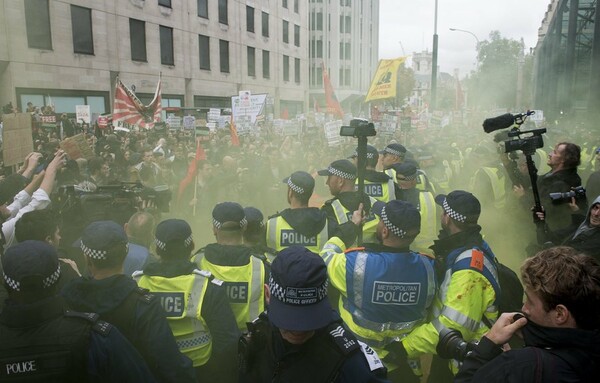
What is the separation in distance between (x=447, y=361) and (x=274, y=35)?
37.4 metres

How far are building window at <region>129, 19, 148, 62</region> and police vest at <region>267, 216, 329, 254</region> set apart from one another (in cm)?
2397

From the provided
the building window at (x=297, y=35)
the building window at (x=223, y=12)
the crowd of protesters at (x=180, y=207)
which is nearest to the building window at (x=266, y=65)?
the building window at (x=297, y=35)

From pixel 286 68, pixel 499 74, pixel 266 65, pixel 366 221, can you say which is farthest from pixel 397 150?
pixel 499 74

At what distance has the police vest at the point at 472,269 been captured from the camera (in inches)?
115

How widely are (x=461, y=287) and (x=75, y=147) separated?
15.6 feet

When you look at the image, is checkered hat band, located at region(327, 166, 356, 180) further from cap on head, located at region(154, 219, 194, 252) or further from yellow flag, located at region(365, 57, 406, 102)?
yellow flag, located at region(365, 57, 406, 102)

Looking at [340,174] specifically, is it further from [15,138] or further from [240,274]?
[15,138]

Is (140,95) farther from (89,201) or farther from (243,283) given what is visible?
(243,283)

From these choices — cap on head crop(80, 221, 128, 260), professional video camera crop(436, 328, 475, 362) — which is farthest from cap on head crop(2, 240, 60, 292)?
professional video camera crop(436, 328, 475, 362)

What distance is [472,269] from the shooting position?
2.99 metres

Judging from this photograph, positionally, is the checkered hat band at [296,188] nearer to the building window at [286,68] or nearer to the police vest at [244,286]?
the police vest at [244,286]

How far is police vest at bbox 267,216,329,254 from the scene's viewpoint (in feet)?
14.3

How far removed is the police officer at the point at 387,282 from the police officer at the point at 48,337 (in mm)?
1324

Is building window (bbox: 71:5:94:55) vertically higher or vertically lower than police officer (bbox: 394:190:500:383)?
higher
